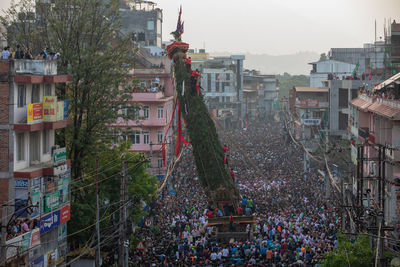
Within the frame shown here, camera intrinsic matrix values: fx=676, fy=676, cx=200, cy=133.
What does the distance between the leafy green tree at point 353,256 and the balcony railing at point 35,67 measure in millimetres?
12050

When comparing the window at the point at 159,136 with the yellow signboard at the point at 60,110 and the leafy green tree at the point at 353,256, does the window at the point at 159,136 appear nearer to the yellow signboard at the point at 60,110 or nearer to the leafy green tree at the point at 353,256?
the yellow signboard at the point at 60,110

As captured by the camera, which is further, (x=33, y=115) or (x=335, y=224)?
(x=335, y=224)

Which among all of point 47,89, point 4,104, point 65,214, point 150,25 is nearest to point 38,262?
point 65,214

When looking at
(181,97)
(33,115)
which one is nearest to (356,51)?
(181,97)

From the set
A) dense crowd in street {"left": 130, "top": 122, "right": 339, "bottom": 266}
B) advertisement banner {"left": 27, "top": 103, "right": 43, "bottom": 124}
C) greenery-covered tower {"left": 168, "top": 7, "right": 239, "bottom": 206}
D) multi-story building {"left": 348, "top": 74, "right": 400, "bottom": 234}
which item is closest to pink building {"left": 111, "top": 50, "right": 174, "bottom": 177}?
dense crowd in street {"left": 130, "top": 122, "right": 339, "bottom": 266}

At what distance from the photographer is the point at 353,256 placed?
22.6 meters

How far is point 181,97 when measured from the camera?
128ft

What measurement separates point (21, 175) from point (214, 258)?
8966mm

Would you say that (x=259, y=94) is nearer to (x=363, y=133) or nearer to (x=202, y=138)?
(x=363, y=133)

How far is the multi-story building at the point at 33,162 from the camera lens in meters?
22.4

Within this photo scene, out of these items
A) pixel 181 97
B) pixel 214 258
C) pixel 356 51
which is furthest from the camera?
pixel 356 51

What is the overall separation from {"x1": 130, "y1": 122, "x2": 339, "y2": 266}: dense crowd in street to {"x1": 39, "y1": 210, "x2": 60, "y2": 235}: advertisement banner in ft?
15.1

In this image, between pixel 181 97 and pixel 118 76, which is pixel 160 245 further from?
pixel 181 97

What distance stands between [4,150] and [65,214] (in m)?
4.12
